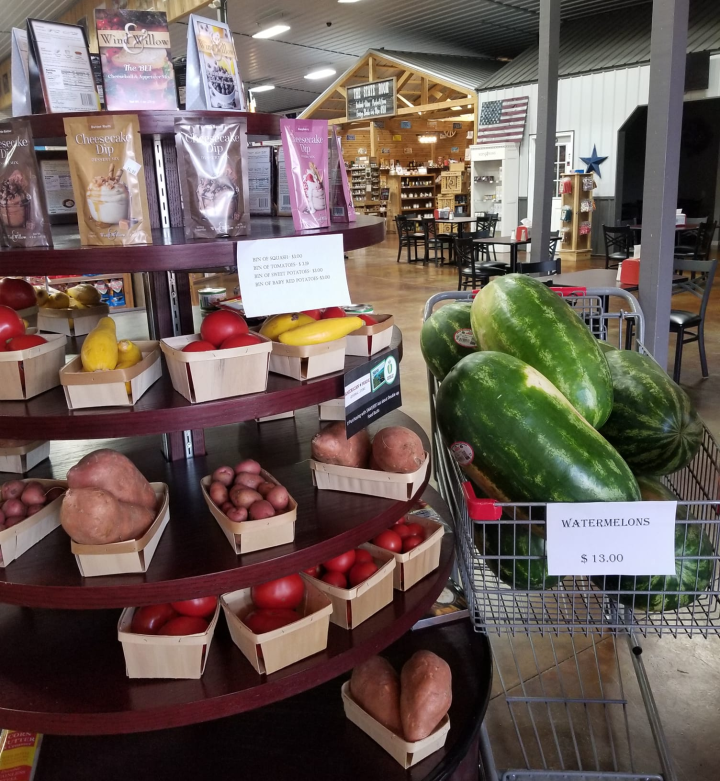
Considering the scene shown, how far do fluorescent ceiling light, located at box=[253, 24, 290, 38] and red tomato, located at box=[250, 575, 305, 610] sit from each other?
13355 millimetres

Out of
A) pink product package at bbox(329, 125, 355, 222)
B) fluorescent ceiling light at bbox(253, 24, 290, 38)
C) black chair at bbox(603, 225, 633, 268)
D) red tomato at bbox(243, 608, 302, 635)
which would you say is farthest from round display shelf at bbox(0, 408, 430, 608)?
fluorescent ceiling light at bbox(253, 24, 290, 38)

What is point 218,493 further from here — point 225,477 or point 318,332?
point 318,332

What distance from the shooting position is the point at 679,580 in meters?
1.32

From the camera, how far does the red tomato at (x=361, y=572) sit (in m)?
1.43

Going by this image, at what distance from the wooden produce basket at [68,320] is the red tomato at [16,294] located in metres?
0.04

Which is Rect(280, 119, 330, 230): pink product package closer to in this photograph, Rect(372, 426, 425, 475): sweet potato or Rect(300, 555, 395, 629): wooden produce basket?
Rect(372, 426, 425, 475): sweet potato

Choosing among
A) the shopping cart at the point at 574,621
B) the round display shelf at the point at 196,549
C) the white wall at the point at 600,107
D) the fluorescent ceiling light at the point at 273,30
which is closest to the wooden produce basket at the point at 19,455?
the round display shelf at the point at 196,549

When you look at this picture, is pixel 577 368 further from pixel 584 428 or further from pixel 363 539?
pixel 363 539

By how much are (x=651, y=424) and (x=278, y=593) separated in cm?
88

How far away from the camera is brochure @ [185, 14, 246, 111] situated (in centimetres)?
140

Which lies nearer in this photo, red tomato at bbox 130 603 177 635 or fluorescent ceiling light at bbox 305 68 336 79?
red tomato at bbox 130 603 177 635

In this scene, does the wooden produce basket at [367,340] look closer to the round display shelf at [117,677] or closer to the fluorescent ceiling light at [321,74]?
the round display shelf at [117,677]

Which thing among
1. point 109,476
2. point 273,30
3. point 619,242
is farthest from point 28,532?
point 273,30

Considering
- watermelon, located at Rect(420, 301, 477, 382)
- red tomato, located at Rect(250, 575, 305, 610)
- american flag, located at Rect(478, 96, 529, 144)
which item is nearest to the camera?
red tomato, located at Rect(250, 575, 305, 610)
